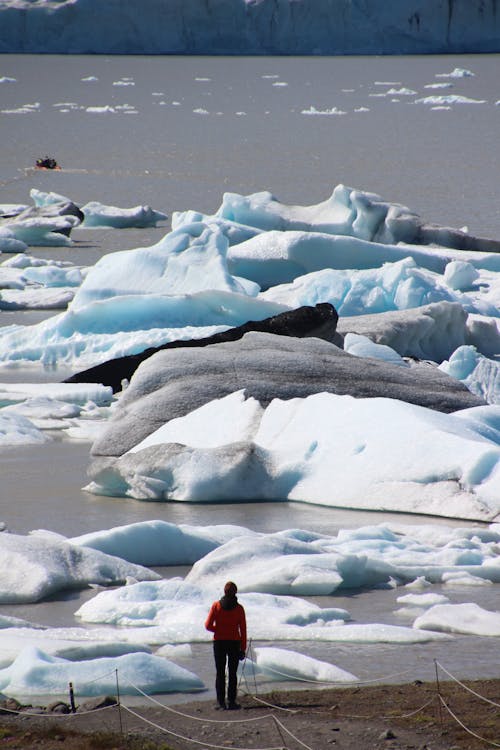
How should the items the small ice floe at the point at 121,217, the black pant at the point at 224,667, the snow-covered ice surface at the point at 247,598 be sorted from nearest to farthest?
1. the black pant at the point at 224,667
2. the snow-covered ice surface at the point at 247,598
3. the small ice floe at the point at 121,217

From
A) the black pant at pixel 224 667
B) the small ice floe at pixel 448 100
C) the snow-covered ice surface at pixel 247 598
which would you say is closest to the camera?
the black pant at pixel 224 667

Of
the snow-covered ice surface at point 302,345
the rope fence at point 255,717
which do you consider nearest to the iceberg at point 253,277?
the snow-covered ice surface at point 302,345

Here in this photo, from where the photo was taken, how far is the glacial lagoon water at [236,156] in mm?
8609

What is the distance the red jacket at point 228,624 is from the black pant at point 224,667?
0.08 ft

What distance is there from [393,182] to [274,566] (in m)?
26.4

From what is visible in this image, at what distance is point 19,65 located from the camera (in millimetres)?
94750

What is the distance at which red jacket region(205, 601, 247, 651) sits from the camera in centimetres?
553

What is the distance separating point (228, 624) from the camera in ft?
18.2

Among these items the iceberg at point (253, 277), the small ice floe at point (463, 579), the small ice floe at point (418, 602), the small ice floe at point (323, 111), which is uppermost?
the small ice floe at point (418, 602)

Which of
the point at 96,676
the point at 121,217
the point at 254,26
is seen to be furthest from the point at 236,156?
the point at 96,676

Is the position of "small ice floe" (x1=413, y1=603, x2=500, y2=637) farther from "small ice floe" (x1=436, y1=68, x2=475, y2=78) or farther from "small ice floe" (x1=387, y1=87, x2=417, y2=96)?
"small ice floe" (x1=436, y1=68, x2=475, y2=78)

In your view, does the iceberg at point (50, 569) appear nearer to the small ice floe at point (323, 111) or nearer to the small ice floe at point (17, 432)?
the small ice floe at point (17, 432)

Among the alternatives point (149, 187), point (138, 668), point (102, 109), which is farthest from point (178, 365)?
point (102, 109)

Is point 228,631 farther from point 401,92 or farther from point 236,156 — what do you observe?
point 401,92
